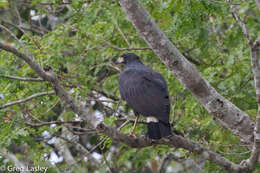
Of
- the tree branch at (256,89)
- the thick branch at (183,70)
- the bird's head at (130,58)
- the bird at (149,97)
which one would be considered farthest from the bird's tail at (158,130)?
the bird's head at (130,58)

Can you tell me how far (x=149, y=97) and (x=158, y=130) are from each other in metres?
0.62

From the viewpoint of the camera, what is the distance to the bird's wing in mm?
4152

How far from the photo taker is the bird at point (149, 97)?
12.7ft

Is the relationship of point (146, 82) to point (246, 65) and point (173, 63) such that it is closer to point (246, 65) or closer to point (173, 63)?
point (173, 63)

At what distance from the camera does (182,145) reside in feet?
12.0

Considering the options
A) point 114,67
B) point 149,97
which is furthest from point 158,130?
point 114,67

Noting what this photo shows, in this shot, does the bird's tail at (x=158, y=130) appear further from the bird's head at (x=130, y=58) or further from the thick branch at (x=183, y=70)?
the bird's head at (x=130, y=58)

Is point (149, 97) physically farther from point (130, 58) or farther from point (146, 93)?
point (130, 58)

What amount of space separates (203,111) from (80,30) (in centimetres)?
216

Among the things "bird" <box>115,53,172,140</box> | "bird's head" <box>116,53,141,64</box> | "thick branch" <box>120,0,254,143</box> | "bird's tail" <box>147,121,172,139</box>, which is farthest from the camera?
"bird's head" <box>116,53,141,64</box>

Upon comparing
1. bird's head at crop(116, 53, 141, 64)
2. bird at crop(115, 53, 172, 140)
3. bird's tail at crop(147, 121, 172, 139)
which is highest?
bird's head at crop(116, 53, 141, 64)

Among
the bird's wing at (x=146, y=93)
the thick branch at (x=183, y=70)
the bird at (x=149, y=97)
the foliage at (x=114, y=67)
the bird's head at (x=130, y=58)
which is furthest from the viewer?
the bird's head at (x=130, y=58)

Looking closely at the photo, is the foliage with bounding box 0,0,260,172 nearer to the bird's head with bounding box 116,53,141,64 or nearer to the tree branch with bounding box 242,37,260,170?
the bird's head with bounding box 116,53,141,64

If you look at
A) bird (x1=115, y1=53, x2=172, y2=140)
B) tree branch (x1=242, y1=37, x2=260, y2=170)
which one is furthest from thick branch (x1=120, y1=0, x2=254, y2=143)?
bird (x1=115, y1=53, x2=172, y2=140)
